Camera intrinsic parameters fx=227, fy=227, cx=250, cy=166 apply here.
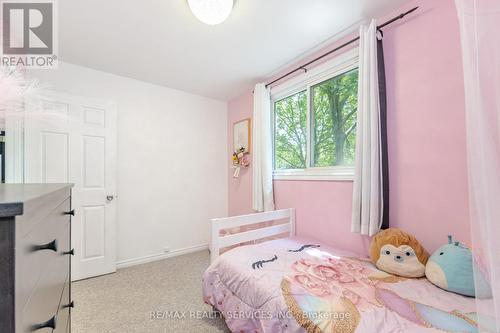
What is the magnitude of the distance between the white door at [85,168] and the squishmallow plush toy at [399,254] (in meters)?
2.67

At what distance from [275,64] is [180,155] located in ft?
5.71

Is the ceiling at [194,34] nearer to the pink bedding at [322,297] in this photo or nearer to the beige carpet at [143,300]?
the pink bedding at [322,297]

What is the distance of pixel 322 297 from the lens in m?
1.15

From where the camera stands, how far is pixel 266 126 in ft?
8.96

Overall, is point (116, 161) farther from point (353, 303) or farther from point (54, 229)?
point (353, 303)

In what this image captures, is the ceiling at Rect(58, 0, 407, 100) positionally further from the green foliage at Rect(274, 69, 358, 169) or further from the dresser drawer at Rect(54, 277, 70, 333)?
the dresser drawer at Rect(54, 277, 70, 333)

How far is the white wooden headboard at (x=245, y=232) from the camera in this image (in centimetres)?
186

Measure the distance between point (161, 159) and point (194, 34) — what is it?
1.66m

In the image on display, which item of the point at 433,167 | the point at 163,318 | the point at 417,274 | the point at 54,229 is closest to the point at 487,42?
the point at 433,167

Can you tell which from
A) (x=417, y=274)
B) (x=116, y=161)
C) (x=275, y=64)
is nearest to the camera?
(x=417, y=274)

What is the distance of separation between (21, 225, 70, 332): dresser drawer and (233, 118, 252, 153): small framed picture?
2467mm

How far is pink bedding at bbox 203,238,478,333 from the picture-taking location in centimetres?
98

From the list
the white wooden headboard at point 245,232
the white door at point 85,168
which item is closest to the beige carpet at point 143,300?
the white door at point 85,168

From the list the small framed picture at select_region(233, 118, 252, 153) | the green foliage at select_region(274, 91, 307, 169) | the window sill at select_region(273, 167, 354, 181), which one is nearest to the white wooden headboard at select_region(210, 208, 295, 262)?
the window sill at select_region(273, 167, 354, 181)
